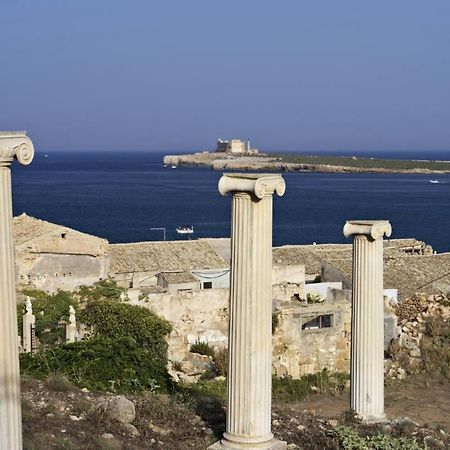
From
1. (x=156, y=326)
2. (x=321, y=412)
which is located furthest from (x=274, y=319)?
(x=321, y=412)

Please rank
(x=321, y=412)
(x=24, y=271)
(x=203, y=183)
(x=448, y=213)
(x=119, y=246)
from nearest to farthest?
(x=321, y=412) < (x=24, y=271) < (x=119, y=246) < (x=448, y=213) < (x=203, y=183)

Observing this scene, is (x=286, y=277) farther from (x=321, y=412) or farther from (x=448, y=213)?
(x=448, y=213)

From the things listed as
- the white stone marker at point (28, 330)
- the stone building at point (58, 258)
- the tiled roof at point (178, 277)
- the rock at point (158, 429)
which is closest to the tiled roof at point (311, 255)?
the tiled roof at point (178, 277)

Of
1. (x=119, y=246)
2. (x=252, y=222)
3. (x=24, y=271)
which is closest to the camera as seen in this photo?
(x=252, y=222)

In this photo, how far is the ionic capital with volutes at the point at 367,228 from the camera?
11.4 metres

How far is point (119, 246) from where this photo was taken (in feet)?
98.5

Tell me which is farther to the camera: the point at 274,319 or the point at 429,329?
the point at 429,329

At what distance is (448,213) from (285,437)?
81.4m

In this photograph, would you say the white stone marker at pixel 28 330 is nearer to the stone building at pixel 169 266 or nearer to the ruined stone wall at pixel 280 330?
the ruined stone wall at pixel 280 330

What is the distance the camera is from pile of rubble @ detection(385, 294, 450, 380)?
19031mm

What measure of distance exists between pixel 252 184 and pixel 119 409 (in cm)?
369

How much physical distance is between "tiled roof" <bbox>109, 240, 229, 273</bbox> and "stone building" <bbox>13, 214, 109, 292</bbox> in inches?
105

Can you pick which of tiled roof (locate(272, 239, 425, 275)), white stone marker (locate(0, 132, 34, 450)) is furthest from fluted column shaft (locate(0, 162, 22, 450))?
tiled roof (locate(272, 239, 425, 275))

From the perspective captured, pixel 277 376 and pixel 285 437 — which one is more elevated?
pixel 285 437
